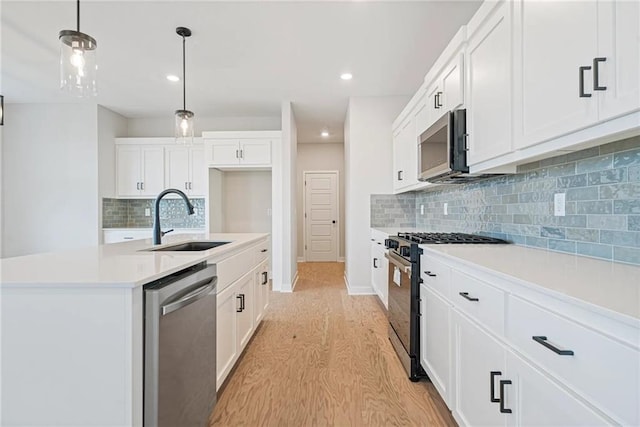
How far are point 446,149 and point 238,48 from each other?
220 cm

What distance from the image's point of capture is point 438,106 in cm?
260

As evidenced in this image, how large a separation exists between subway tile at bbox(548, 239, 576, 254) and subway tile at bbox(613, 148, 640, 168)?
0.42m

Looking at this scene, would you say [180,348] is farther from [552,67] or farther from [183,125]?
[183,125]

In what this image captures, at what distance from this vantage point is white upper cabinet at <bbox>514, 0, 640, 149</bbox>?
98 cm

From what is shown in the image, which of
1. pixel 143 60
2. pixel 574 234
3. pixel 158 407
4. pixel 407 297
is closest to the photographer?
pixel 158 407

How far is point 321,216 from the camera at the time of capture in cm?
789

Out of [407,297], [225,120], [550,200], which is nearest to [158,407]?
[407,297]

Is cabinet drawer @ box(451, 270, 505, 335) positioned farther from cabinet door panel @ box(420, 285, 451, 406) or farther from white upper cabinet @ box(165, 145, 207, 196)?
white upper cabinet @ box(165, 145, 207, 196)

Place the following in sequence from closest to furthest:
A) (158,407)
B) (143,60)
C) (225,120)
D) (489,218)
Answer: (158,407), (489,218), (143,60), (225,120)

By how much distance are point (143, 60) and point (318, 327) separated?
3.25 meters

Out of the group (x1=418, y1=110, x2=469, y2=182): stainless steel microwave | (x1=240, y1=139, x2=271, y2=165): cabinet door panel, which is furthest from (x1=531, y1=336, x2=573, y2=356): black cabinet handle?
(x1=240, y1=139, x2=271, y2=165): cabinet door panel

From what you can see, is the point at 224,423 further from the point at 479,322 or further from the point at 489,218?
the point at 489,218

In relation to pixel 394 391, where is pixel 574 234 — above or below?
above

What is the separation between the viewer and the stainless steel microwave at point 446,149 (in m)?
2.18
